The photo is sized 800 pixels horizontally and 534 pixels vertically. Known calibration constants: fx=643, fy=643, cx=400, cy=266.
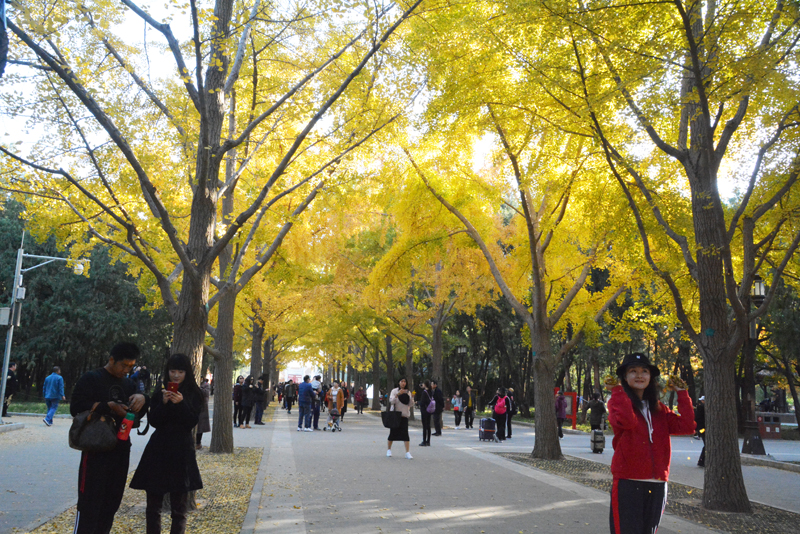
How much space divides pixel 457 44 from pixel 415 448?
9.96 meters

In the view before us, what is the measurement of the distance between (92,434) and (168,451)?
0.67 m

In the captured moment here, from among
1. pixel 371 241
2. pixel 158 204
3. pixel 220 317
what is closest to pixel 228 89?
pixel 158 204

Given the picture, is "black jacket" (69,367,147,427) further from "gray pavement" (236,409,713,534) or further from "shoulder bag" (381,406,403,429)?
"shoulder bag" (381,406,403,429)

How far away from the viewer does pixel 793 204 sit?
10.3m

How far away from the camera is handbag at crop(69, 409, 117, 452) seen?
4.65m

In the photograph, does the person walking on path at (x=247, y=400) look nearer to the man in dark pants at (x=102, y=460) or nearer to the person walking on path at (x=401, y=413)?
the person walking on path at (x=401, y=413)

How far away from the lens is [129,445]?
16.7 ft

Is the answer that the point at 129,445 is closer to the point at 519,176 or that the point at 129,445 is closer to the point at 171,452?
the point at 171,452

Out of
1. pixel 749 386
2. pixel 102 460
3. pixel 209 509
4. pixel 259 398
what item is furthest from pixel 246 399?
pixel 102 460

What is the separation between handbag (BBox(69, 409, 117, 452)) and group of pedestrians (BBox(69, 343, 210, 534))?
66 millimetres

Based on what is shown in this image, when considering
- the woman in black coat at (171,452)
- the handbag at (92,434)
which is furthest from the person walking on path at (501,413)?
the handbag at (92,434)

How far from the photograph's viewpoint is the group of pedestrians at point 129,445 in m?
4.80

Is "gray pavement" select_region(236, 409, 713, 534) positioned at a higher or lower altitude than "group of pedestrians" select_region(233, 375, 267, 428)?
lower

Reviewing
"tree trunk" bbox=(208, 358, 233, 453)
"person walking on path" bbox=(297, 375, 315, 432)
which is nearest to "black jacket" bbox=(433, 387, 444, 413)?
"person walking on path" bbox=(297, 375, 315, 432)
